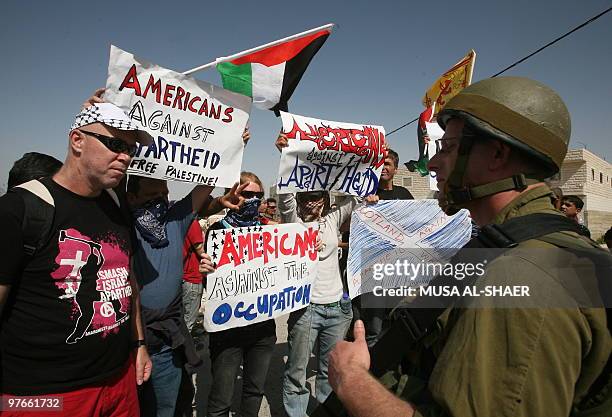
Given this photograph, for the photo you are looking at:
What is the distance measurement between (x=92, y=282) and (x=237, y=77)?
198 cm

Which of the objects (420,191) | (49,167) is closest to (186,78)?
(49,167)

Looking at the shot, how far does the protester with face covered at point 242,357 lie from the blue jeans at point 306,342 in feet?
0.97

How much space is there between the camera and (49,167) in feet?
7.82

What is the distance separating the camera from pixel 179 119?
2738 mm

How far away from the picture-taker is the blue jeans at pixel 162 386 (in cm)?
257

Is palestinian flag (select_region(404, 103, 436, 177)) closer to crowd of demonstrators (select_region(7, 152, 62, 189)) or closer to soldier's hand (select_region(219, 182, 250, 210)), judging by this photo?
soldier's hand (select_region(219, 182, 250, 210))

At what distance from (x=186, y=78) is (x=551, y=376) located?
2.70 metres

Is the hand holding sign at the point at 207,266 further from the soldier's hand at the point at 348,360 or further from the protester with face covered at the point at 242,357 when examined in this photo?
the soldier's hand at the point at 348,360

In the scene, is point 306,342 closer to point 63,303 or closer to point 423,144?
point 63,303

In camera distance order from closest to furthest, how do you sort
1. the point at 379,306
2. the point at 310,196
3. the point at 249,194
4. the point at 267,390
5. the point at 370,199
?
1. the point at 249,194
2. the point at 310,196
3. the point at 370,199
4. the point at 267,390
5. the point at 379,306

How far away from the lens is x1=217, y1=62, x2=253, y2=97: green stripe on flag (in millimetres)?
3092

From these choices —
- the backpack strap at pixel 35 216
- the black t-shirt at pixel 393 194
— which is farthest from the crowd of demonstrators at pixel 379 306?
the backpack strap at pixel 35 216

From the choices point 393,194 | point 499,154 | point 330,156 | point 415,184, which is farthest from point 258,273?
point 415,184

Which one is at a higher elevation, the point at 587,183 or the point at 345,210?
the point at 587,183
